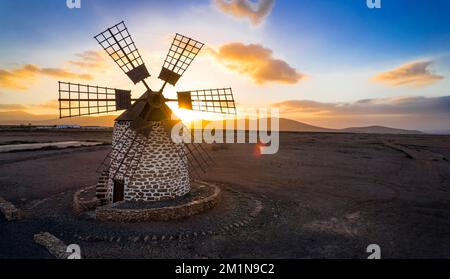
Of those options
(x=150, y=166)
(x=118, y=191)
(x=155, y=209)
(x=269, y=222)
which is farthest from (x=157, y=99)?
(x=269, y=222)

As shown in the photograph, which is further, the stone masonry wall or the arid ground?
the stone masonry wall

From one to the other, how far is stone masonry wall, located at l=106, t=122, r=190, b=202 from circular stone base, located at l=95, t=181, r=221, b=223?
0.46m

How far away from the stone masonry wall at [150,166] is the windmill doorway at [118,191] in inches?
13.3

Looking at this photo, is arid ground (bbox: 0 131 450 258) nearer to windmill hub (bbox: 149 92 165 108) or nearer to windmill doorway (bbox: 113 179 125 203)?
windmill doorway (bbox: 113 179 125 203)

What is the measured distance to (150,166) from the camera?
12328 millimetres

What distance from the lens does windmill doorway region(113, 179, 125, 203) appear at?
13.0m

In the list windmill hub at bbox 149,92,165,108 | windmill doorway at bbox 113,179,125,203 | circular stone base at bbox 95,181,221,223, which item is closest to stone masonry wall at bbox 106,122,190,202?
windmill doorway at bbox 113,179,125,203

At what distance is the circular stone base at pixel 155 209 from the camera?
36.6 ft

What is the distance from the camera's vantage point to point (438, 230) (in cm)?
1102

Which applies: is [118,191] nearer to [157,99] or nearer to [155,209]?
[155,209]

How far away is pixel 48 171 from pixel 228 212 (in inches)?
677

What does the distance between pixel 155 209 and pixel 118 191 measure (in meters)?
2.73

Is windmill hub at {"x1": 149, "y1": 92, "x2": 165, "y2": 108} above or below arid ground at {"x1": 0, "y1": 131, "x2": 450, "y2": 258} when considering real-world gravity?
above

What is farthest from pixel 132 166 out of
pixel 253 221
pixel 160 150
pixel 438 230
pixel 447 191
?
pixel 447 191
